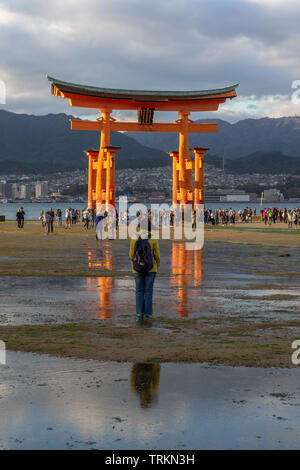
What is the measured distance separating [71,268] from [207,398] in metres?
12.6

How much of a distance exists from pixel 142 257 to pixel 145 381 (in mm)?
3882

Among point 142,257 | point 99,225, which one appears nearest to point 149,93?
point 99,225

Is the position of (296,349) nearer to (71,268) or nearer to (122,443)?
(122,443)

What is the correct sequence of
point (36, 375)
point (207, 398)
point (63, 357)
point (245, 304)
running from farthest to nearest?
1. point (245, 304)
2. point (63, 357)
3. point (36, 375)
4. point (207, 398)

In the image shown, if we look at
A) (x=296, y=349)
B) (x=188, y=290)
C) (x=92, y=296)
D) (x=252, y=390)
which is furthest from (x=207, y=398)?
(x=188, y=290)

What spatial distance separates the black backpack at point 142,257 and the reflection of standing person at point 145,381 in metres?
3.14

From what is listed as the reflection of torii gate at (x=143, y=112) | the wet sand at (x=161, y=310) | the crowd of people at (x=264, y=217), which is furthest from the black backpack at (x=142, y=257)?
the crowd of people at (x=264, y=217)

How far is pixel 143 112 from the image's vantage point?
51.2 metres

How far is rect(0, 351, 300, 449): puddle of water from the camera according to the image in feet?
15.0

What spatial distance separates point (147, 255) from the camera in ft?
32.6

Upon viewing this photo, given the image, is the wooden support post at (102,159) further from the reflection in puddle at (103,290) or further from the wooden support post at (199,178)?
the reflection in puddle at (103,290)

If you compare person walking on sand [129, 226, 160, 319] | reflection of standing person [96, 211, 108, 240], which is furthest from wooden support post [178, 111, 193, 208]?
person walking on sand [129, 226, 160, 319]

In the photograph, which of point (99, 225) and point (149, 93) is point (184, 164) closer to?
point (149, 93)

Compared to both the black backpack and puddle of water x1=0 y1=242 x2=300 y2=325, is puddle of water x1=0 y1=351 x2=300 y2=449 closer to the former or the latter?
the black backpack
